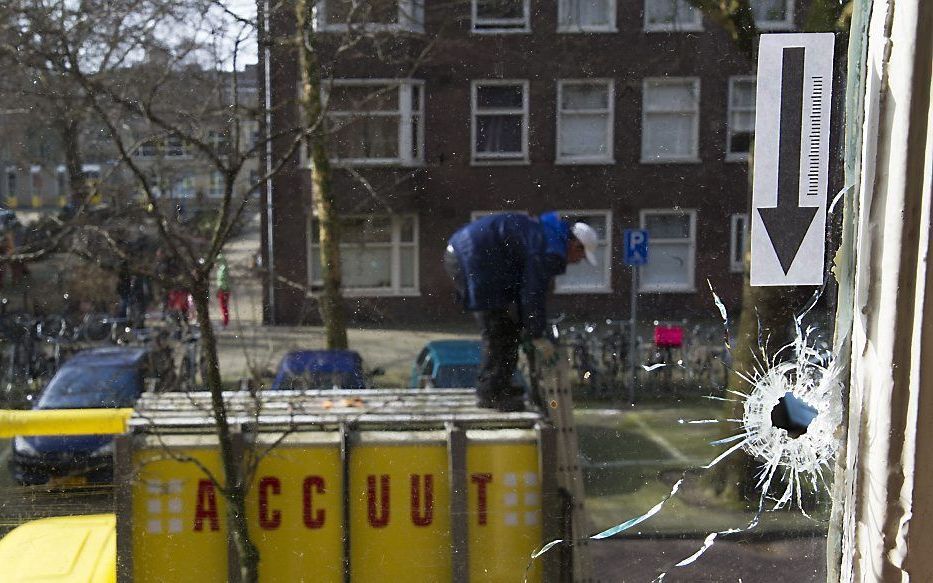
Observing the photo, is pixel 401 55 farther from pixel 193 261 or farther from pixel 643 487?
pixel 643 487

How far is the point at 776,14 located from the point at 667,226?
1.58 feet

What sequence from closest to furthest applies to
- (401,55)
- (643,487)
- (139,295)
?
(139,295) → (401,55) → (643,487)

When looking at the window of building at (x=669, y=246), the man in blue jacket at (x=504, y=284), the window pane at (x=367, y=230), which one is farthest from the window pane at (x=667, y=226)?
the window pane at (x=367, y=230)

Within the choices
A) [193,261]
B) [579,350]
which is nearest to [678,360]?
[579,350]

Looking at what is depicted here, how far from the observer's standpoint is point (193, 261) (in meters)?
1.70

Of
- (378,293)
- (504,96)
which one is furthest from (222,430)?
(504,96)

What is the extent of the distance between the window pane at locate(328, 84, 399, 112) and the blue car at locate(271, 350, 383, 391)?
0.47m

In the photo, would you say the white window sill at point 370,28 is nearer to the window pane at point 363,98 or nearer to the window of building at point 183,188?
the window pane at point 363,98

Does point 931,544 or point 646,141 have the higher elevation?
point 646,141

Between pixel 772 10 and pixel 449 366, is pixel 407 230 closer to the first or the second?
pixel 449 366

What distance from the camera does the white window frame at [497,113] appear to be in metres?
1.85

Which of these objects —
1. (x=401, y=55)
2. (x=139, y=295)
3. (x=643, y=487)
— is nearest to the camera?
(x=139, y=295)

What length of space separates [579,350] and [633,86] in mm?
556

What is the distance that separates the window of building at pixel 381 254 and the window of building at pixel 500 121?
0.21m
